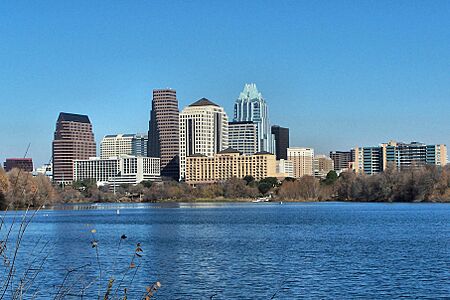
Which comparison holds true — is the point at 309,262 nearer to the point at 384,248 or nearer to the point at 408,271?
the point at 408,271

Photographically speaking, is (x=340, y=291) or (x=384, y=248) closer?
(x=340, y=291)

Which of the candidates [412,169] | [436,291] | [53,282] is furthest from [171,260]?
[412,169]

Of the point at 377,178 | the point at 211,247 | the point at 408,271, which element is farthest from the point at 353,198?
the point at 408,271

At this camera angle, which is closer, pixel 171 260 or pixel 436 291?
pixel 436 291

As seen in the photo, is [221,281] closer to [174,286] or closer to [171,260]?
[174,286]

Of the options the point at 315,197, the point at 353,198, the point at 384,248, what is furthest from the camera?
the point at 315,197

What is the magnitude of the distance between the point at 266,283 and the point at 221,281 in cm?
185

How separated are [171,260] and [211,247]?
7814 millimetres

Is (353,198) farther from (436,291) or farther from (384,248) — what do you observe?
(436,291)

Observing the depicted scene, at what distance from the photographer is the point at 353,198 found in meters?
175

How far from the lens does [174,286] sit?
1058 inches

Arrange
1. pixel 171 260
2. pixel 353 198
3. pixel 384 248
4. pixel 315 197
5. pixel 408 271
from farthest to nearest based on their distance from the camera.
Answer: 1. pixel 315 197
2. pixel 353 198
3. pixel 384 248
4. pixel 171 260
5. pixel 408 271

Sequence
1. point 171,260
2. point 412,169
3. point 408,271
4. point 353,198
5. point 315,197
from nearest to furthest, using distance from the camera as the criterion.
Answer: point 408,271 → point 171,260 → point 412,169 → point 353,198 → point 315,197

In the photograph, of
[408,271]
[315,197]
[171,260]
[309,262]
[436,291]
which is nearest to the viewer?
[436,291]
